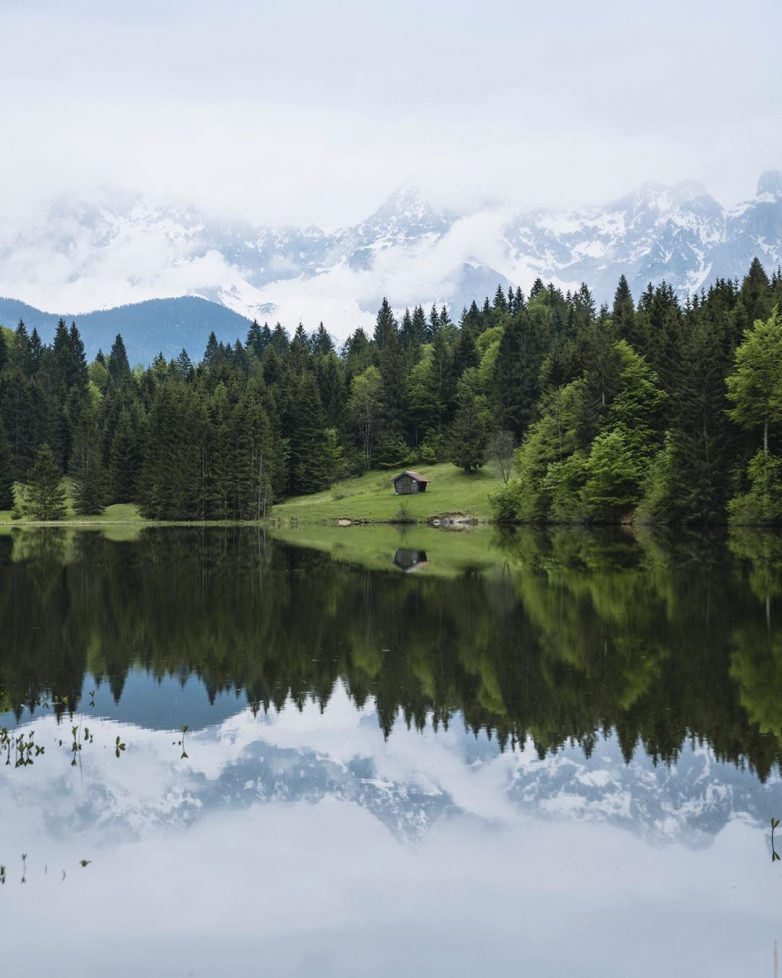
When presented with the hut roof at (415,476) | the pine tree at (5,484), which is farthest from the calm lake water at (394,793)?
the pine tree at (5,484)

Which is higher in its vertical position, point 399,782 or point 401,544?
point 399,782

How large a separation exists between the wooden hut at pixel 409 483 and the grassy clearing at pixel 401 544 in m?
16.4

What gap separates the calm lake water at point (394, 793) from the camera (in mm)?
11180

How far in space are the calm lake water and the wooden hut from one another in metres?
94.9

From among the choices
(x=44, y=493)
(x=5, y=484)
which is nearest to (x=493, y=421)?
(x=44, y=493)

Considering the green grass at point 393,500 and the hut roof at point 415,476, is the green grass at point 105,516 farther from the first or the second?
the hut roof at point 415,476

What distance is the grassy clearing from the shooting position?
183 feet

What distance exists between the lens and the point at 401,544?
3049 inches

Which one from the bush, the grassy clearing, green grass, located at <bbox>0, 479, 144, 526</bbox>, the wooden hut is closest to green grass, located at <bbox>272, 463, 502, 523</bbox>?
the wooden hut

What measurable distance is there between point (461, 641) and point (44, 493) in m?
114

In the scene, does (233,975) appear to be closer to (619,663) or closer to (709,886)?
(709,886)

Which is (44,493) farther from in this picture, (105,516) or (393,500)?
(393,500)

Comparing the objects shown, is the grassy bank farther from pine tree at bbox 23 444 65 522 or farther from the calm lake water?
the calm lake water

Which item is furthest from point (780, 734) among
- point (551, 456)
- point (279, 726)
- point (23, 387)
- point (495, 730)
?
point (23, 387)
